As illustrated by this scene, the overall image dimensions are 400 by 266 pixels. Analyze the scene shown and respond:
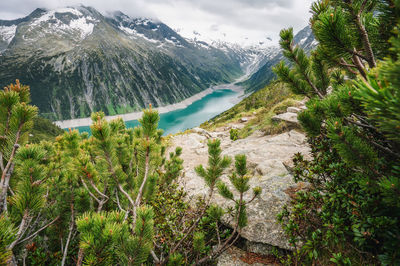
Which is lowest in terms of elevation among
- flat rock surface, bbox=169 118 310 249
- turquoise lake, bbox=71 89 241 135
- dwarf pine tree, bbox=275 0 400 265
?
turquoise lake, bbox=71 89 241 135

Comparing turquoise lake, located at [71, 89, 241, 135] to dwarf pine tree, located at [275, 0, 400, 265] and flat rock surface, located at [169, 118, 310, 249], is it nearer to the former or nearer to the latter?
flat rock surface, located at [169, 118, 310, 249]

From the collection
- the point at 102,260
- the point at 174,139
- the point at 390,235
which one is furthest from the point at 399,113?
the point at 174,139

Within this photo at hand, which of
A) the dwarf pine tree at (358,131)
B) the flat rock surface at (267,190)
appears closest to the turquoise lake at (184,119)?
the flat rock surface at (267,190)

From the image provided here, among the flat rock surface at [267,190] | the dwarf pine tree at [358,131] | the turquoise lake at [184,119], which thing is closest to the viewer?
the dwarf pine tree at [358,131]

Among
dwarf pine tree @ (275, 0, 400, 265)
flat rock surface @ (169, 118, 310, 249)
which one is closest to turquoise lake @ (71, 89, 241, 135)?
flat rock surface @ (169, 118, 310, 249)

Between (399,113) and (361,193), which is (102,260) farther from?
(361,193)

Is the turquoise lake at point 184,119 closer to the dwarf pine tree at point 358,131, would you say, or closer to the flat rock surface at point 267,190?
the flat rock surface at point 267,190

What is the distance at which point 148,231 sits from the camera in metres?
1.79

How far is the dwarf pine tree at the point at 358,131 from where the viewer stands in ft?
4.25

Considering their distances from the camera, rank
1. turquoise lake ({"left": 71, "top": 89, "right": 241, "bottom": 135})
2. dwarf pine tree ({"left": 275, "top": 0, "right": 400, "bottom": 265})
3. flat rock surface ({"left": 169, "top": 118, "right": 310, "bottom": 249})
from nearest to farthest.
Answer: dwarf pine tree ({"left": 275, "top": 0, "right": 400, "bottom": 265})
flat rock surface ({"left": 169, "top": 118, "right": 310, "bottom": 249})
turquoise lake ({"left": 71, "top": 89, "right": 241, "bottom": 135})

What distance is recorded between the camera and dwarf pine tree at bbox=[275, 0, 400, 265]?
1.30 m

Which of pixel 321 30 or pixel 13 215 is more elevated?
pixel 321 30

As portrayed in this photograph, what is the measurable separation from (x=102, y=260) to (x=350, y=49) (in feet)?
10.9

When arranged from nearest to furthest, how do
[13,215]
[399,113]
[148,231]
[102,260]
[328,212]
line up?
1. [399,113]
2. [102,260]
3. [148,231]
4. [13,215]
5. [328,212]
